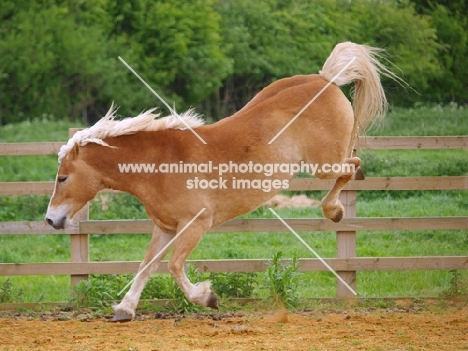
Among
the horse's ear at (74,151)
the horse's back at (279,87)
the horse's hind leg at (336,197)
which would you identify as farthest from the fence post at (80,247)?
the horse's hind leg at (336,197)

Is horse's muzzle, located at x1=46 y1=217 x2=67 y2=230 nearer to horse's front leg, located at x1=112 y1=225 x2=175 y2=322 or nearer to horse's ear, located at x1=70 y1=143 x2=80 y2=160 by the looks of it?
horse's ear, located at x1=70 y1=143 x2=80 y2=160

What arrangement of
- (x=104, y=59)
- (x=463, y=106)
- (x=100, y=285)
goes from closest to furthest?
1. (x=100, y=285)
2. (x=104, y=59)
3. (x=463, y=106)

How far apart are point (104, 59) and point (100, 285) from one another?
11306 mm

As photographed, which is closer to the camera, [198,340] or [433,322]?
[198,340]

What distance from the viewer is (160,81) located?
57.8ft

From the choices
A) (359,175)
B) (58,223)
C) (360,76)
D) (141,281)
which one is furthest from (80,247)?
(360,76)

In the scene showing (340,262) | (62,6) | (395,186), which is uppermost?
(62,6)

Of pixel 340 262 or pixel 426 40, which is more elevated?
pixel 426 40

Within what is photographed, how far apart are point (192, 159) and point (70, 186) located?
964mm

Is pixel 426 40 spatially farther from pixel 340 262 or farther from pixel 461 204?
pixel 340 262

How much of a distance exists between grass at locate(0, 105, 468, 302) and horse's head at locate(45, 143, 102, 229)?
5.64 feet

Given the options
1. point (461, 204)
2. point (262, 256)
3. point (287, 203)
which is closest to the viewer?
point (262, 256)

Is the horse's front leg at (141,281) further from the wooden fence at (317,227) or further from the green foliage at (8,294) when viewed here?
the green foliage at (8,294)

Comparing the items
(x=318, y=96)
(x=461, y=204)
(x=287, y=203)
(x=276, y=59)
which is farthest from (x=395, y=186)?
(x=276, y=59)
